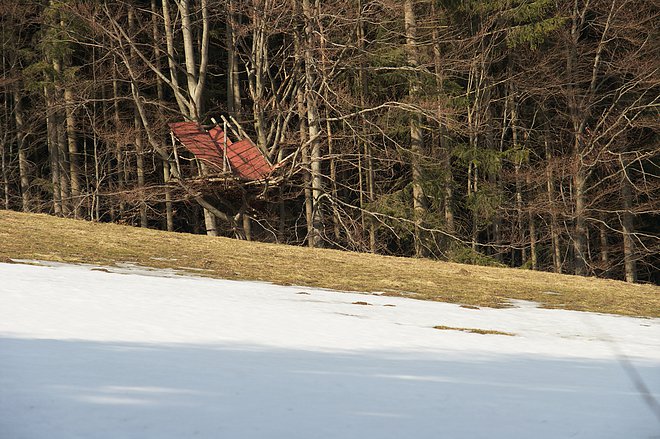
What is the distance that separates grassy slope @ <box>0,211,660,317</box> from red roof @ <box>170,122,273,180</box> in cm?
390

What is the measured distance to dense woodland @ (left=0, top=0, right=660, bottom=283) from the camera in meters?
22.8

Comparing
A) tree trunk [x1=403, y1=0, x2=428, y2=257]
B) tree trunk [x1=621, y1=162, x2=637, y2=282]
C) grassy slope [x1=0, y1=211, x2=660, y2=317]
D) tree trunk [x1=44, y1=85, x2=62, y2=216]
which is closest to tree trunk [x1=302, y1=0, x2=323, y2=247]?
tree trunk [x1=403, y1=0, x2=428, y2=257]

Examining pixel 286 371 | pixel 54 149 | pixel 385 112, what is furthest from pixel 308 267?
pixel 54 149

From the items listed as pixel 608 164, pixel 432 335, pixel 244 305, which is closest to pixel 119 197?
pixel 608 164

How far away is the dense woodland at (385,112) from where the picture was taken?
22812 mm

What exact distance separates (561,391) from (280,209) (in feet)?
83.5

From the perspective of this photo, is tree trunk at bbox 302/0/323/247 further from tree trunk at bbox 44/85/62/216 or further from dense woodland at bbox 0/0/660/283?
tree trunk at bbox 44/85/62/216

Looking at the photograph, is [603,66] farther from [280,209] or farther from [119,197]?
[119,197]

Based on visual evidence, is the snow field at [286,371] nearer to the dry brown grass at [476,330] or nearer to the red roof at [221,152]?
the dry brown grass at [476,330]

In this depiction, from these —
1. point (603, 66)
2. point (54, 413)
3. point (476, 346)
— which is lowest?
point (476, 346)

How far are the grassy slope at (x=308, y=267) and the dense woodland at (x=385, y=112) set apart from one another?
211 inches

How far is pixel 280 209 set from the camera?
1184 inches

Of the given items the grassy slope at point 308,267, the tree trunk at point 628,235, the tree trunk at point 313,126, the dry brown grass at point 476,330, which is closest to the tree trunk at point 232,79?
the tree trunk at point 313,126

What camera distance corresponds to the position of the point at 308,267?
1398 centimetres
